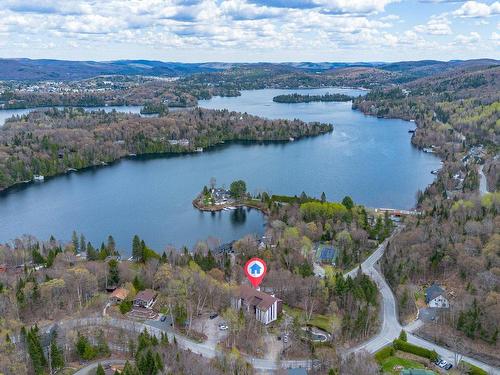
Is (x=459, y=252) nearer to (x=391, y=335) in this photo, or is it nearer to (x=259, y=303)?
(x=391, y=335)

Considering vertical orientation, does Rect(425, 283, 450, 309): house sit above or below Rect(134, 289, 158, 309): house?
above

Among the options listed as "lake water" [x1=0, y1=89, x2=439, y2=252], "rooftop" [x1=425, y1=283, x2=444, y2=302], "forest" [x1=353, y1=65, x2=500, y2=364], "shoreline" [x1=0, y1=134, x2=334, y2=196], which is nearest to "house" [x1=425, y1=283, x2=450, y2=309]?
"rooftop" [x1=425, y1=283, x2=444, y2=302]

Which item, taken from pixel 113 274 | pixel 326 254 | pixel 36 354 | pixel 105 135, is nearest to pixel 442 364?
pixel 326 254

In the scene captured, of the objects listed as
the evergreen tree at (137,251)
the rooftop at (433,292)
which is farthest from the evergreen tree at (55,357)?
the rooftop at (433,292)

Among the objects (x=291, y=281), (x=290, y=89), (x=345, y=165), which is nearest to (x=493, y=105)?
(x=345, y=165)

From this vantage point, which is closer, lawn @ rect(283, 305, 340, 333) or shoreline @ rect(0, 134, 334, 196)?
lawn @ rect(283, 305, 340, 333)

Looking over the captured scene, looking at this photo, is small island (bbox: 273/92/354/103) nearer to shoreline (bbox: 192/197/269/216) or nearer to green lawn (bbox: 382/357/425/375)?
shoreline (bbox: 192/197/269/216)

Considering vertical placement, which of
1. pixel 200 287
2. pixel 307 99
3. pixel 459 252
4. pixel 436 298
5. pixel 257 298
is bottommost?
pixel 436 298

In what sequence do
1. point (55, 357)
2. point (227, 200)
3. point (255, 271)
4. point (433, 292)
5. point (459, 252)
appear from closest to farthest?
point (55, 357)
point (433, 292)
point (255, 271)
point (459, 252)
point (227, 200)
